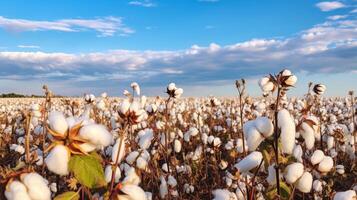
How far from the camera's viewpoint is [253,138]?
242 centimetres

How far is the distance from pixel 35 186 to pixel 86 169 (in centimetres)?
20

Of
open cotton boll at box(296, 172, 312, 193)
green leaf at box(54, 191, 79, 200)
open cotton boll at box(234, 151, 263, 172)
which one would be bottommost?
open cotton boll at box(296, 172, 312, 193)

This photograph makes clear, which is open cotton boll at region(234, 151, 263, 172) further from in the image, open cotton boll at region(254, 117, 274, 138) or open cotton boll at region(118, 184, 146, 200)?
open cotton boll at region(118, 184, 146, 200)

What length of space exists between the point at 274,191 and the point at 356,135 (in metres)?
5.86

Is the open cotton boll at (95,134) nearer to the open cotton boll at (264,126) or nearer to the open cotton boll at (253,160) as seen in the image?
the open cotton boll at (264,126)

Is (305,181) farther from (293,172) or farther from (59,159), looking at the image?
(59,159)

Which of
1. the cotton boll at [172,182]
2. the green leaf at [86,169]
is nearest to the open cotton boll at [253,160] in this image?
the green leaf at [86,169]

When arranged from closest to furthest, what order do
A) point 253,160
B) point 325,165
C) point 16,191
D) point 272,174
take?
1. point 16,191
2. point 253,160
3. point 272,174
4. point 325,165

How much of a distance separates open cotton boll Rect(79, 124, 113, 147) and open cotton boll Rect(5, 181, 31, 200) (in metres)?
0.29

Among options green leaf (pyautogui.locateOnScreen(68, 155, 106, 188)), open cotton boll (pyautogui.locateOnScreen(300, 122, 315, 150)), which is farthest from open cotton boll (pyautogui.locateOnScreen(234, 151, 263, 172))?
green leaf (pyautogui.locateOnScreen(68, 155, 106, 188))

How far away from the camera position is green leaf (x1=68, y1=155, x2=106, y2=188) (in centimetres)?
194

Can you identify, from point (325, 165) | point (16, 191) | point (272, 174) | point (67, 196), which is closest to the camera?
point (16, 191)

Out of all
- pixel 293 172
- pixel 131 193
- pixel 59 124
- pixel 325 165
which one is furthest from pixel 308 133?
pixel 59 124

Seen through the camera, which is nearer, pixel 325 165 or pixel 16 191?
pixel 16 191
